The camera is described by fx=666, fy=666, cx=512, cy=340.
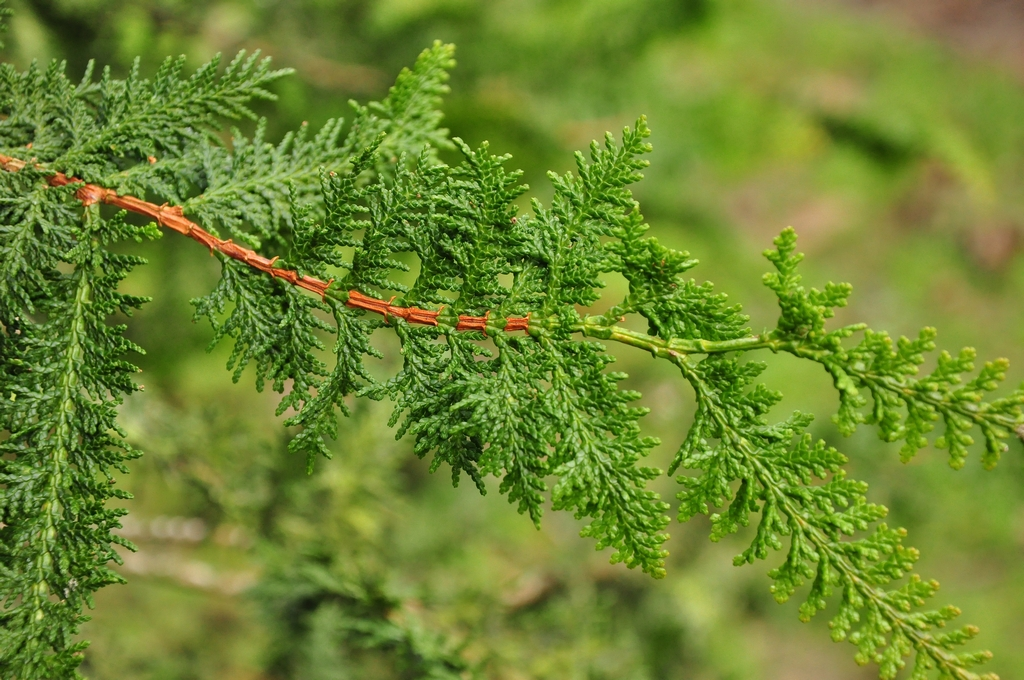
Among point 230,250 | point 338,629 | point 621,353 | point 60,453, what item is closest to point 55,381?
point 60,453

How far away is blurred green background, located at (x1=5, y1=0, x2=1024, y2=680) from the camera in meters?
2.47

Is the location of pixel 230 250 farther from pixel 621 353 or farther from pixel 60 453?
pixel 621 353

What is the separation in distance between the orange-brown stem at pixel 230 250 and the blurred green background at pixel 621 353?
1120 millimetres

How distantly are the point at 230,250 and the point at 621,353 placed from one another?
3.68 meters

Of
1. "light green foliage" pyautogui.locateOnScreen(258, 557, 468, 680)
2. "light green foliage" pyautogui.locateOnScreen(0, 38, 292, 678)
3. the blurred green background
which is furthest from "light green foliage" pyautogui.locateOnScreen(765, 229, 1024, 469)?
→ the blurred green background

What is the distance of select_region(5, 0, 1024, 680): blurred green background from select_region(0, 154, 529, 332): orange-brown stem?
112cm

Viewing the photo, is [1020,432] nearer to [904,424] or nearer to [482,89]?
[904,424]

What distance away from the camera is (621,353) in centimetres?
472

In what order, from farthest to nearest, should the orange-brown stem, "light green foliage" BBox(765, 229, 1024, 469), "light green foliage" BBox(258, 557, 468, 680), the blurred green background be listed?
the blurred green background
"light green foliage" BBox(258, 557, 468, 680)
the orange-brown stem
"light green foliage" BBox(765, 229, 1024, 469)

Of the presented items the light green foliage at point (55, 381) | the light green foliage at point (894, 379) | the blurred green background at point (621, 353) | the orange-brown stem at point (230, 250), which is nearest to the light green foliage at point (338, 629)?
the blurred green background at point (621, 353)

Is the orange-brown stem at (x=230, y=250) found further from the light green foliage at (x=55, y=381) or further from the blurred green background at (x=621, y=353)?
the blurred green background at (x=621, y=353)

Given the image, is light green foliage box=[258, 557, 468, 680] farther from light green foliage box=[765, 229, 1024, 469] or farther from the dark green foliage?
light green foliage box=[765, 229, 1024, 469]

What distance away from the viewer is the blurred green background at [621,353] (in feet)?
8.12

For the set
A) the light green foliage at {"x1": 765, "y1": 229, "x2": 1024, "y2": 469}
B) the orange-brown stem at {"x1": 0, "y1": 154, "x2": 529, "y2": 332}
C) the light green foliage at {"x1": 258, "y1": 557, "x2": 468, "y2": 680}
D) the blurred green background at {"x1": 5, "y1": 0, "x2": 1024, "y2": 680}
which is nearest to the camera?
the light green foliage at {"x1": 765, "y1": 229, "x2": 1024, "y2": 469}
